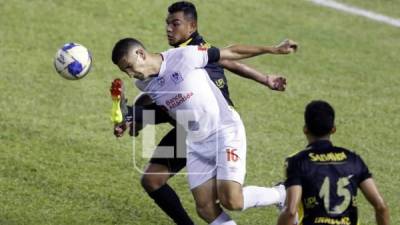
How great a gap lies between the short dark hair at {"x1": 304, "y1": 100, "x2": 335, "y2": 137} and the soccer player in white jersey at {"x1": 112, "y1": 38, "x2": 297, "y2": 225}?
1958 millimetres

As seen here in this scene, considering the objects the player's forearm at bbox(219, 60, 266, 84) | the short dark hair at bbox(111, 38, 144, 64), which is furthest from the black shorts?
the short dark hair at bbox(111, 38, 144, 64)

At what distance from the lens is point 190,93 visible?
9750 mm

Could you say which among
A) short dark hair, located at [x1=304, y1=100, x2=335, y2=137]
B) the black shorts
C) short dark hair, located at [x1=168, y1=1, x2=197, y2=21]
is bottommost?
the black shorts

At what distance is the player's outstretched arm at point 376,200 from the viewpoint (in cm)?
786

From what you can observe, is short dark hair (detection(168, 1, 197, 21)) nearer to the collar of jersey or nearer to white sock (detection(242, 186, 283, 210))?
white sock (detection(242, 186, 283, 210))

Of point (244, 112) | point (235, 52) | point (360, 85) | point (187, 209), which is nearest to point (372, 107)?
point (360, 85)

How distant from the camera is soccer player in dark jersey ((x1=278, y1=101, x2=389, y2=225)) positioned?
25.8ft

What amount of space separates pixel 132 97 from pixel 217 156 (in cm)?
547

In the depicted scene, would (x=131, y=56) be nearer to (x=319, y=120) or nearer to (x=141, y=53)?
(x=141, y=53)

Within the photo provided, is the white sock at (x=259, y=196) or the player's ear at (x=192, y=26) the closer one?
the white sock at (x=259, y=196)

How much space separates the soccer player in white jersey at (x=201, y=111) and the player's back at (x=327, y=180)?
1945 mm

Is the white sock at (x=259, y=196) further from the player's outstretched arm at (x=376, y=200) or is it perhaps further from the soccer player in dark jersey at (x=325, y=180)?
the player's outstretched arm at (x=376, y=200)

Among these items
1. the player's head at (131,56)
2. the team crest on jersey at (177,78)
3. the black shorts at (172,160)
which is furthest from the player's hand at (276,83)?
the player's head at (131,56)

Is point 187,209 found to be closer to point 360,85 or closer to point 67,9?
point 360,85
